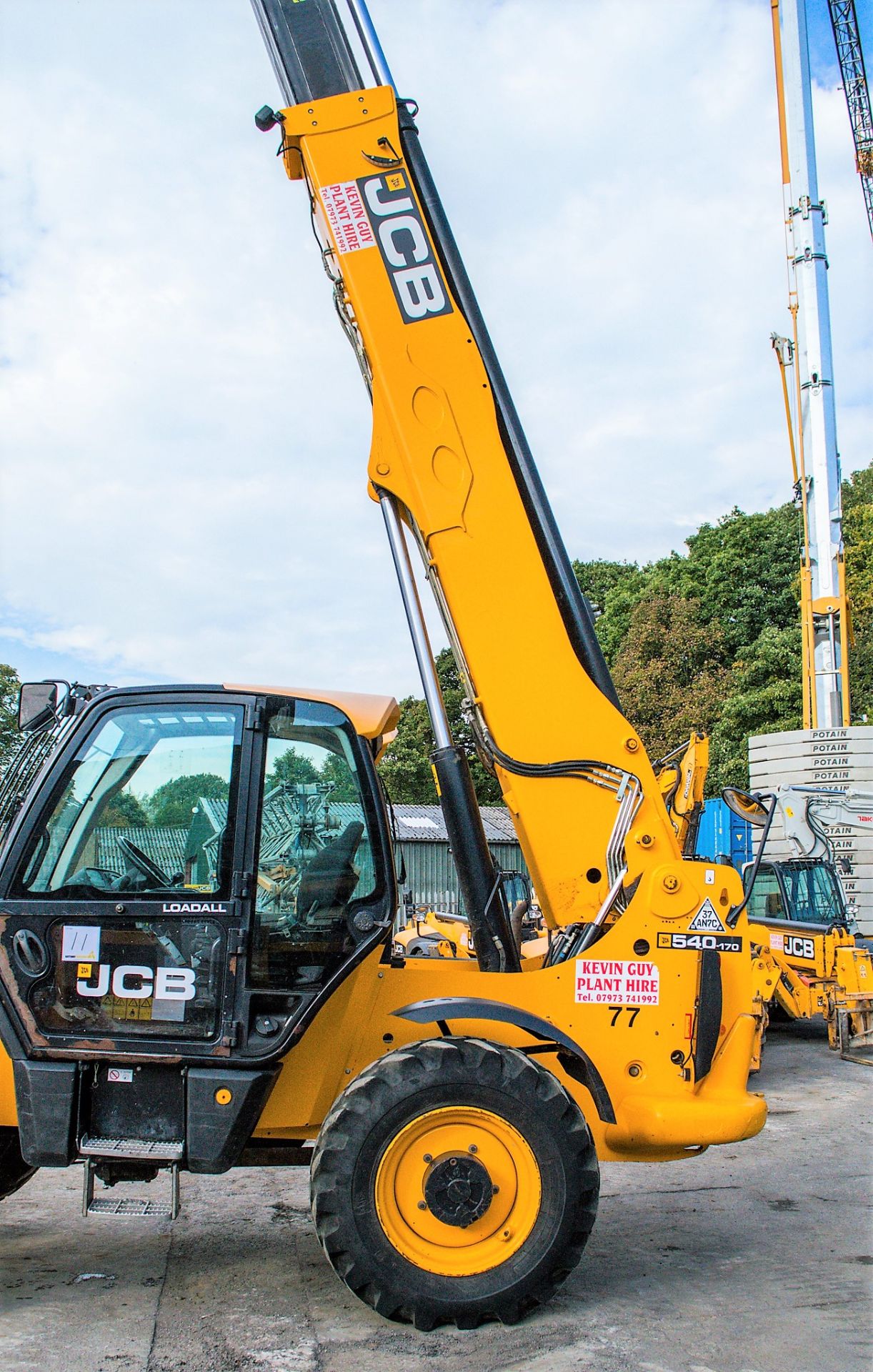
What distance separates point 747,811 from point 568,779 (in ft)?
8.63

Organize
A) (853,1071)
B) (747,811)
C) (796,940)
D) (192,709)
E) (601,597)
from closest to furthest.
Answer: (192,709) < (747,811) < (853,1071) < (796,940) < (601,597)

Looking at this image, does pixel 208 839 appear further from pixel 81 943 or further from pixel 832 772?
pixel 832 772

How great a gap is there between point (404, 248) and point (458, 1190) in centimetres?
394

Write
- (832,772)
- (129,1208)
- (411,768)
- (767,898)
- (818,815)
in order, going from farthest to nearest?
1. (411,768)
2. (832,772)
3. (818,815)
4. (767,898)
5. (129,1208)

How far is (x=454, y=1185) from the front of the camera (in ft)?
12.4

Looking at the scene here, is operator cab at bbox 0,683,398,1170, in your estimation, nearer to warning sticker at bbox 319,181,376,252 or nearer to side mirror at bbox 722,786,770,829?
warning sticker at bbox 319,181,376,252

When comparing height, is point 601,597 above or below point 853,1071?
above

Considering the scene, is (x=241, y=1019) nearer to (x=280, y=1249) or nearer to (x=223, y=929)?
(x=223, y=929)

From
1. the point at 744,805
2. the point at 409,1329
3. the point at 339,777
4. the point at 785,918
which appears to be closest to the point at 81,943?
the point at 339,777

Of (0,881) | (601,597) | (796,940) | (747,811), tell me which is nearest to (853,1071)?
(796,940)

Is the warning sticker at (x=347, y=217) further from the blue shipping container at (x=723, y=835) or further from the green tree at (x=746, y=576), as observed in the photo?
the green tree at (x=746, y=576)

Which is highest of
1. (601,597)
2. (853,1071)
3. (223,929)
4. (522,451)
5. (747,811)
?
(601,597)

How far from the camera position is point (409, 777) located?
2931cm

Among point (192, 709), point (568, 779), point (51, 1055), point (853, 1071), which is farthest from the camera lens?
point (853, 1071)
